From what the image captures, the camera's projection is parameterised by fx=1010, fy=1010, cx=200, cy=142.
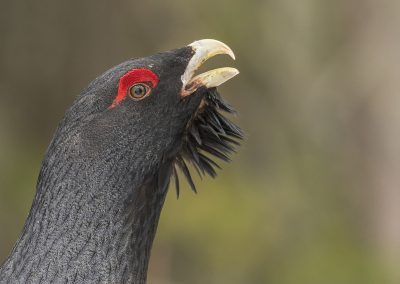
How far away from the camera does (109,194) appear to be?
5.41 metres

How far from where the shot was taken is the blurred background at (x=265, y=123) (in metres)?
12.4

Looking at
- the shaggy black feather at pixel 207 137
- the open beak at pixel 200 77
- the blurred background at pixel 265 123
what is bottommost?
the shaggy black feather at pixel 207 137

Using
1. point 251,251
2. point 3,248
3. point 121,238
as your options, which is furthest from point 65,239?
point 251,251

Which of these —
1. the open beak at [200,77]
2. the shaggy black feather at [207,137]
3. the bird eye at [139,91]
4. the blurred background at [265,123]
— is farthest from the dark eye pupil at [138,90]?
the blurred background at [265,123]

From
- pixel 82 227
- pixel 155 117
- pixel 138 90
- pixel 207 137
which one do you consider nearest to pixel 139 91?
pixel 138 90

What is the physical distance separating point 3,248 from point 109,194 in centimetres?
661

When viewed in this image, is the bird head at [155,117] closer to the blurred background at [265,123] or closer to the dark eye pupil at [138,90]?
the dark eye pupil at [138,90]

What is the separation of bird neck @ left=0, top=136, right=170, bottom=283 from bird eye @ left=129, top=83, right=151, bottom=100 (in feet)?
1.17

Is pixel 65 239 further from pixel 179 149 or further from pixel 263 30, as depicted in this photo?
pixel 263 30

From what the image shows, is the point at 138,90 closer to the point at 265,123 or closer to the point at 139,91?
the point at 139,91

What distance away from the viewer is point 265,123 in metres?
13.6

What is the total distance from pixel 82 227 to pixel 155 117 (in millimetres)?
801

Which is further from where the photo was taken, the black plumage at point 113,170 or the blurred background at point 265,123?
the blurred background at point 265,123

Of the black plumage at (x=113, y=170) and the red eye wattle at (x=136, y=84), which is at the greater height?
the red eye wattle at (x=136, y=84)
